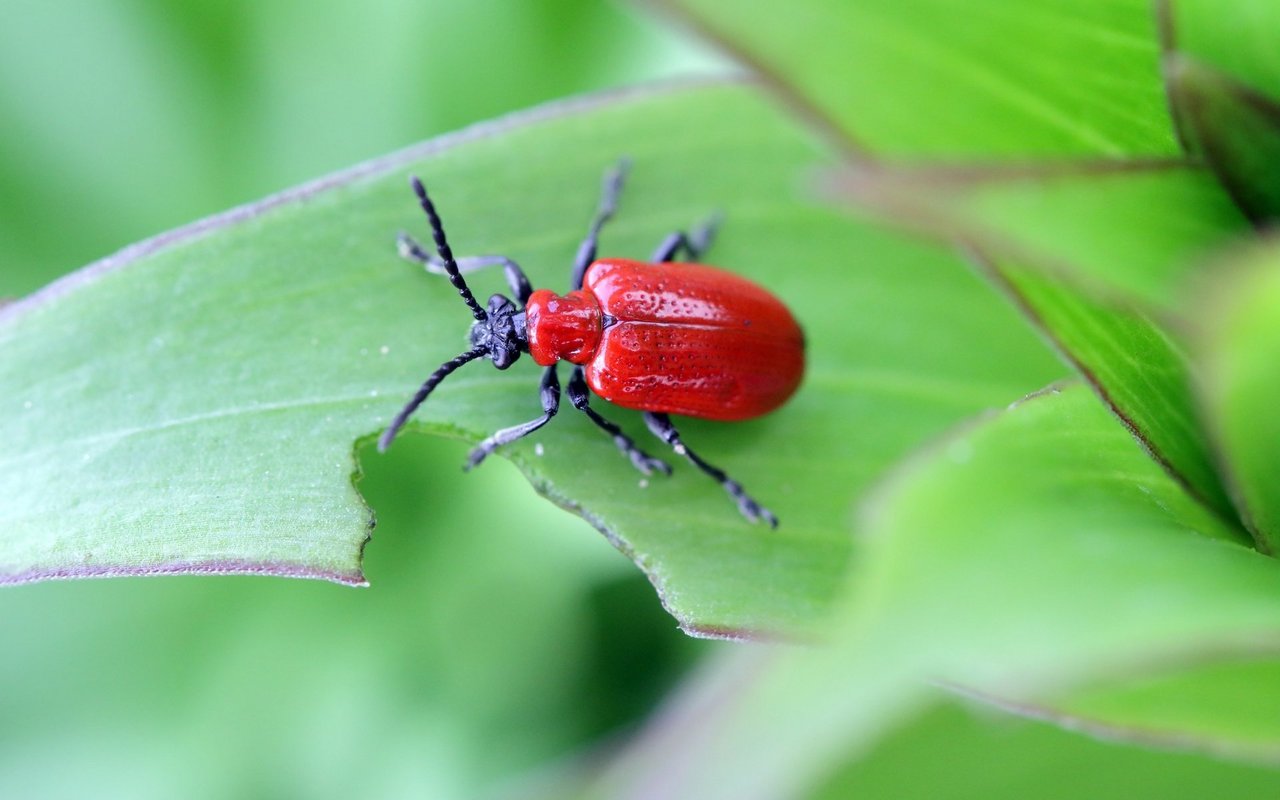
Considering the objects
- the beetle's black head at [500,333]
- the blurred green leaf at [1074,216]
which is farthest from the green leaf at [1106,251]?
the beetle's black head at [500,333]

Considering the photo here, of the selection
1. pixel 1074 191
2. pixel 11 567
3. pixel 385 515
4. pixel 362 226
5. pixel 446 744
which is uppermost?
pixel 1074 191

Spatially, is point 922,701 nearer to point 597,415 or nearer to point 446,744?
point 597,415

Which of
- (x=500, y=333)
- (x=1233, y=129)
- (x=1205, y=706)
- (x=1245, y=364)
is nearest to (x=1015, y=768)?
(x=1205, y=706)

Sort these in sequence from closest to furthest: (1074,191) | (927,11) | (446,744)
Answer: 1. (1074,191)
2. (927,11)
3. (446,744)

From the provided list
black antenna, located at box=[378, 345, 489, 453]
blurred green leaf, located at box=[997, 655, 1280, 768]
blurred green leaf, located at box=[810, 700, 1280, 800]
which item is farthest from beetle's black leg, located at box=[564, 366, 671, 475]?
blurred green leaf, located at box=[997, 655, 1280, 768]

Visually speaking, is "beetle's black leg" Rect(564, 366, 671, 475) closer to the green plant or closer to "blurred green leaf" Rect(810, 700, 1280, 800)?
the green plant

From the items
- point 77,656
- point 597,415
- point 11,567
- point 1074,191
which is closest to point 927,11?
point 1074,191

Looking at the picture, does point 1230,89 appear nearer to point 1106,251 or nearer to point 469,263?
point 1106,251
